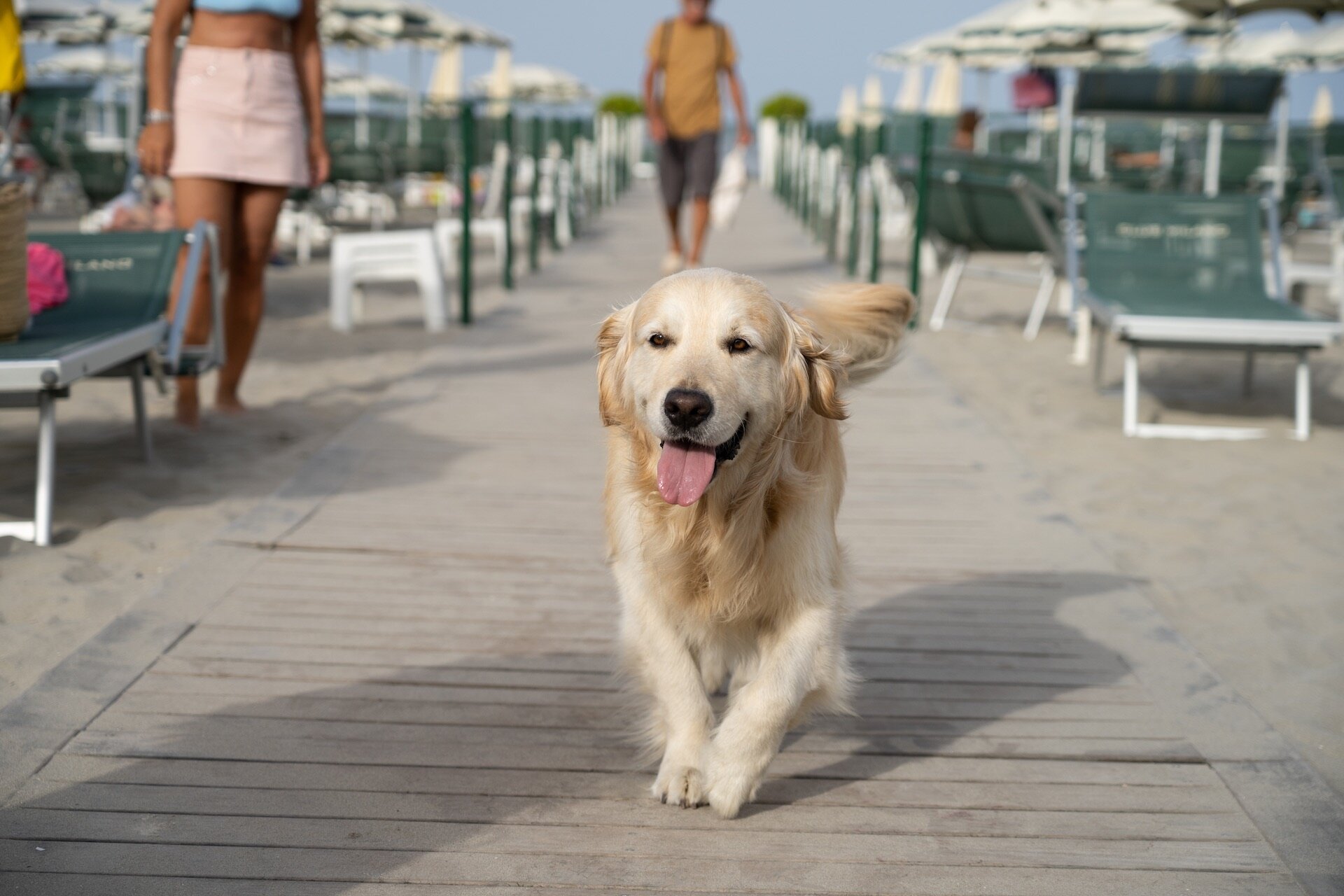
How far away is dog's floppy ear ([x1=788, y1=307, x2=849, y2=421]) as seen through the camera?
277 centimetres

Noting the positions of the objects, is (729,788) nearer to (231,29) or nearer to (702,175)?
(231,29)

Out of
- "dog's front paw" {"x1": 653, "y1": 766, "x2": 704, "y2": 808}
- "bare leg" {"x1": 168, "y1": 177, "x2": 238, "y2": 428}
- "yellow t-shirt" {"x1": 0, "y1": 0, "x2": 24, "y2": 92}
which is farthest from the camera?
"bare leg" {"x1": 168, "y1": 177, "x2": 238, "y2": 428}

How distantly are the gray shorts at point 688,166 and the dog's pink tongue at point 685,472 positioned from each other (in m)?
8.20

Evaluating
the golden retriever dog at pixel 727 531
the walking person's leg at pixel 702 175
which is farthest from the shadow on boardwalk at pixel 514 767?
the walking person's leg at pixel 702 175

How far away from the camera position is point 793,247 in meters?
16.1

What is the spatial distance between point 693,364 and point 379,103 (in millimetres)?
25881

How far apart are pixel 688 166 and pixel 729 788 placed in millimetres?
8743

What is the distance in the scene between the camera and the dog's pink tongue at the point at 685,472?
2.54m

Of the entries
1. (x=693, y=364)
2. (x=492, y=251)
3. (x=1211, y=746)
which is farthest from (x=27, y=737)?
(x=492, y=251)

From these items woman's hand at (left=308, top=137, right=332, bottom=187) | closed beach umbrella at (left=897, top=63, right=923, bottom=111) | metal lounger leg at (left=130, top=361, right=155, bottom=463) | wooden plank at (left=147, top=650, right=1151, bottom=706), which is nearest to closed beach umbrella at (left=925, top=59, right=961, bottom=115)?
closed beach umbrella at (left=897, top=63, right=923, bottom=111)

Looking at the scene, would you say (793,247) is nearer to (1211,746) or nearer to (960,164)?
(960,164)

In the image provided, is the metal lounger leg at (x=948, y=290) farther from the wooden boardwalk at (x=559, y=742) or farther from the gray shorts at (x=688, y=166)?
the wooden boardwalk at (x=559, y=742)

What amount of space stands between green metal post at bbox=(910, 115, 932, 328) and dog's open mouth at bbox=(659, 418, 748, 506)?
22.1 feet

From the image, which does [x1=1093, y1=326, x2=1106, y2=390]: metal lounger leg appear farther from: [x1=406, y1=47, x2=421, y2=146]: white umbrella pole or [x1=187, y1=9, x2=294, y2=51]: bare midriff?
[x1=406, y1=47, x2=421, y2=146]: white umbrella pole
